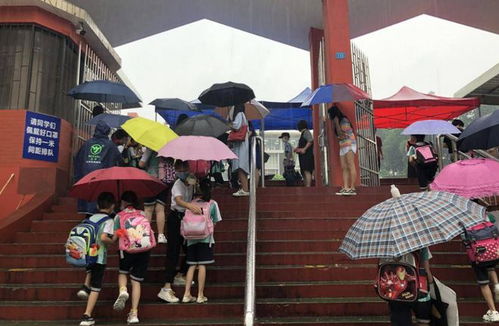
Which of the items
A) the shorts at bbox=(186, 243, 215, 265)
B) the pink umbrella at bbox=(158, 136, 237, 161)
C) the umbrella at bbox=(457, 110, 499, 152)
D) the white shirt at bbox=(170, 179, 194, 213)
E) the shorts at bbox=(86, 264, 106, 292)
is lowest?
the shorts at bbox=(86, 264, 106, 292)

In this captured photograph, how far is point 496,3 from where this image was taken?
10703 mm

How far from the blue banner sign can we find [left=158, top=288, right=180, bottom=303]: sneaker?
178 inches

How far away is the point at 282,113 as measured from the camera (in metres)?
14.1

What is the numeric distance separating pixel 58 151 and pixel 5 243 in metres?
2.43

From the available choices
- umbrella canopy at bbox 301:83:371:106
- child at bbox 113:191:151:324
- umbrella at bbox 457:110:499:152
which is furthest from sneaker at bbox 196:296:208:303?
umbrella canopy at bbox 301:83:371:106

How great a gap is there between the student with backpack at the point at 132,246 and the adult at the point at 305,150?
553 centimetres

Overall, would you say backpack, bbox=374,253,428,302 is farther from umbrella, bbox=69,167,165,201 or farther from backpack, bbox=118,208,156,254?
umbrella, bbox=69,167,165,201

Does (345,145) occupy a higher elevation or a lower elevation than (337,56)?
lower

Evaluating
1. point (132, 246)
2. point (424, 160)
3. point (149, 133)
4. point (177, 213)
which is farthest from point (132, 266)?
point (424, 160)

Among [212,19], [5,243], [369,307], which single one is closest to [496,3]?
[212,19]

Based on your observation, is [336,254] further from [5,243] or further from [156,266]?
[5,243]

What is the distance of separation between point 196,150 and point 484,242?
2.99 m

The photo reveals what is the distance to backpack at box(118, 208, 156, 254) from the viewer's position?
13.2ft

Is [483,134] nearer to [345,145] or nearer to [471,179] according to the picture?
[471,179]
